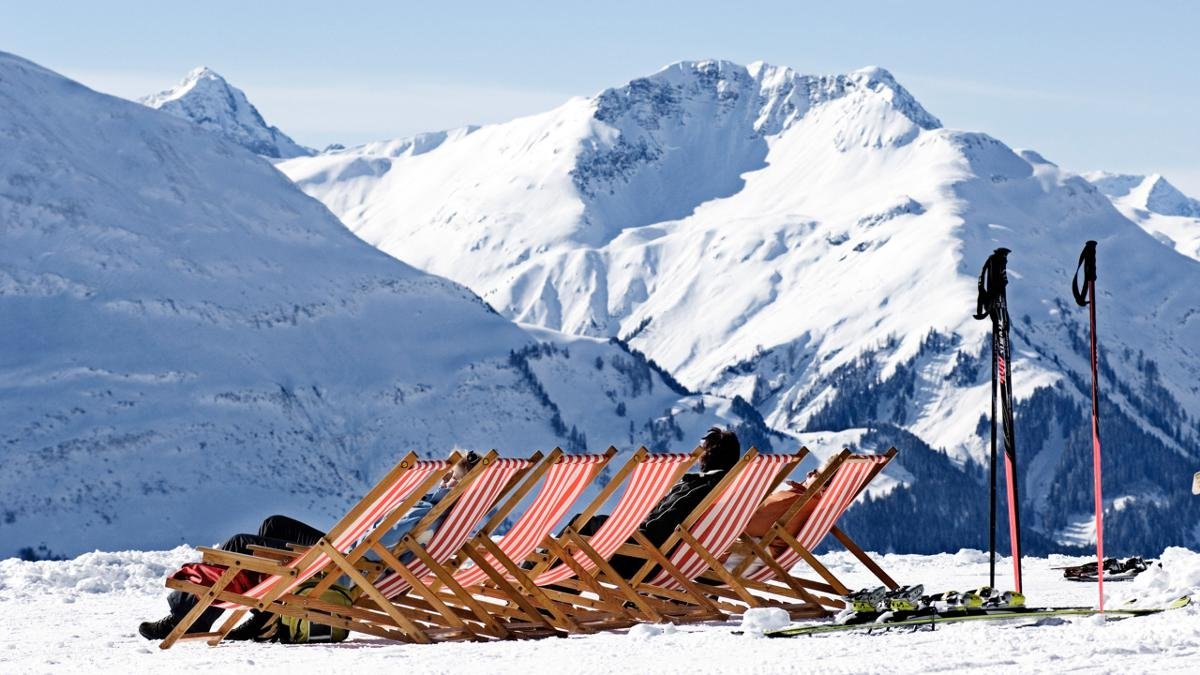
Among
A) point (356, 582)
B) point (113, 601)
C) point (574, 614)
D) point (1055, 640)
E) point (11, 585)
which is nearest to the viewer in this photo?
point (1055, 640)

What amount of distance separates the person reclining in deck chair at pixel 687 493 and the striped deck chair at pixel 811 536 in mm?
562

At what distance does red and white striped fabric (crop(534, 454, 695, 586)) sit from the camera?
48.8 ft

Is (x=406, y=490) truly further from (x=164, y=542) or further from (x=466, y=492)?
(x=164, y=542)

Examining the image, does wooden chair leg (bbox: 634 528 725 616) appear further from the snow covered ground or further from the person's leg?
the person's leg

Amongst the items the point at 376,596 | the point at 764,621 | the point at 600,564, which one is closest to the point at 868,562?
the point at 600,564

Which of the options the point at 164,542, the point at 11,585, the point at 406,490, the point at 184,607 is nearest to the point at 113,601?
the point at 11,585

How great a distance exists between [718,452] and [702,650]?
13.1 ft

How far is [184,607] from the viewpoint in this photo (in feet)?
46.4

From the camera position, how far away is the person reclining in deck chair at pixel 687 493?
15.2 metres

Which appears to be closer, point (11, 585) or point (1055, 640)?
point (1055, 640)

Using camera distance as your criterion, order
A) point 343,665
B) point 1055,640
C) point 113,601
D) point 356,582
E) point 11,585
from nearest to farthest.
Answer: point 1055,640 < point 343,665 < point 356,582 < point 113,601 < point 11,585

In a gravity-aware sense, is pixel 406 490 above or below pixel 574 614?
above

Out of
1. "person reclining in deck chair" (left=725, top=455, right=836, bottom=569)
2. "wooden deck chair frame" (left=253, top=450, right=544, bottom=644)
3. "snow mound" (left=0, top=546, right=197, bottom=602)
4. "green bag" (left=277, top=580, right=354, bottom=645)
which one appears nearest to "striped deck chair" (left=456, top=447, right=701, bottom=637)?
"wooden deck chair frame" (left=253, top=450, right=544, bottom=644)

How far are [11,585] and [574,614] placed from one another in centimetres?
849
